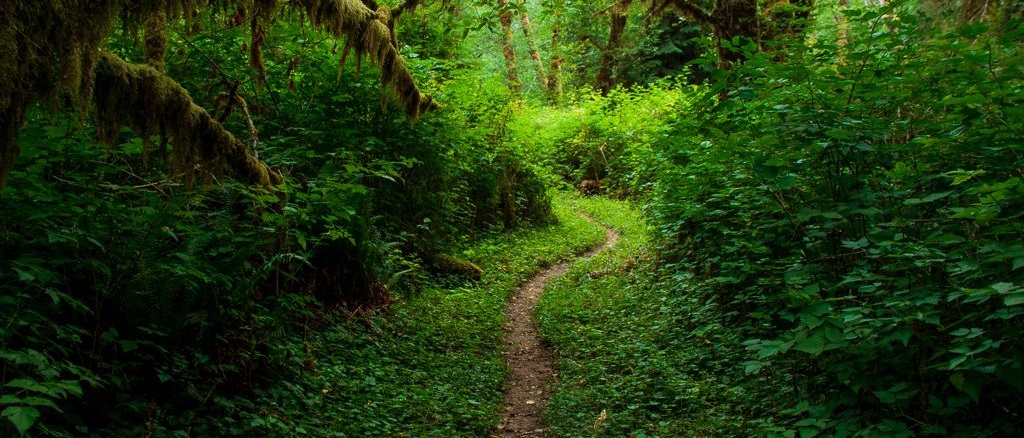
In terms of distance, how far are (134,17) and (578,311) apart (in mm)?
7575

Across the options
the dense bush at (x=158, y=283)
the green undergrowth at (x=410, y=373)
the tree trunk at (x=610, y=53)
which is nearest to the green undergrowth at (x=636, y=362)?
the green undergrowth at (x=410, y=373)

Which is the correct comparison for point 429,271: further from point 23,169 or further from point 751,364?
point 751,364

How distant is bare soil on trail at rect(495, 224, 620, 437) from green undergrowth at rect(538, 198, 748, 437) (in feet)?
0.67

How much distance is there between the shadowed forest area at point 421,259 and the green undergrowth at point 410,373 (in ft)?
0.15

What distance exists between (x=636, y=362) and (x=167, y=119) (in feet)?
18.3

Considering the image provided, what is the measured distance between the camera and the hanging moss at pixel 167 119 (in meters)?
4.50

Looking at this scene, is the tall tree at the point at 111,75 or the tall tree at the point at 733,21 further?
the tall tree at the point at 733,21

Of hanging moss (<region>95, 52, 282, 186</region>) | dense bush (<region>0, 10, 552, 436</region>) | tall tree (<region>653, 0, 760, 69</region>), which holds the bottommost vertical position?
dense bush (<region>0, 10, 552, 436</region>)

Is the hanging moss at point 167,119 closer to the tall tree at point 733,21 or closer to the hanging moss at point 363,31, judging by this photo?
the hanging moss at point 363,31

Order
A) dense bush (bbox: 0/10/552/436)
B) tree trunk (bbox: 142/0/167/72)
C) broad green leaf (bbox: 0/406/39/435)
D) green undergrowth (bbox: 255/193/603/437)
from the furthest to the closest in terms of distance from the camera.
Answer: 1. tree trunk (bbox: 142/0/167/72)
2. green undergrowth (bbox: 255/193/603/437)
3. dense bush (bbox: 0/10/552/436)
4. broad green leaf (bbox: 0/406/39/435)

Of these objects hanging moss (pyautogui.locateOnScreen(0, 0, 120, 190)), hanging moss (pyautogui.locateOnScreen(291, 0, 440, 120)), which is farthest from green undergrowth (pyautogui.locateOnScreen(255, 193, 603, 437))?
hanging moss (pyautogui.locateOnScreen(291, 0, 440, 120))

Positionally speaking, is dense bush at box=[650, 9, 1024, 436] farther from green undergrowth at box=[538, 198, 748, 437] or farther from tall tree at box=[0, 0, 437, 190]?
tall tree at box=[0, 0, 437, 190]

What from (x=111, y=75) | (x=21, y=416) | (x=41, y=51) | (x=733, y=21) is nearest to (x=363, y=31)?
(x=111, y=75)

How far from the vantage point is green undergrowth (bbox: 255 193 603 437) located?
5.74 metres
